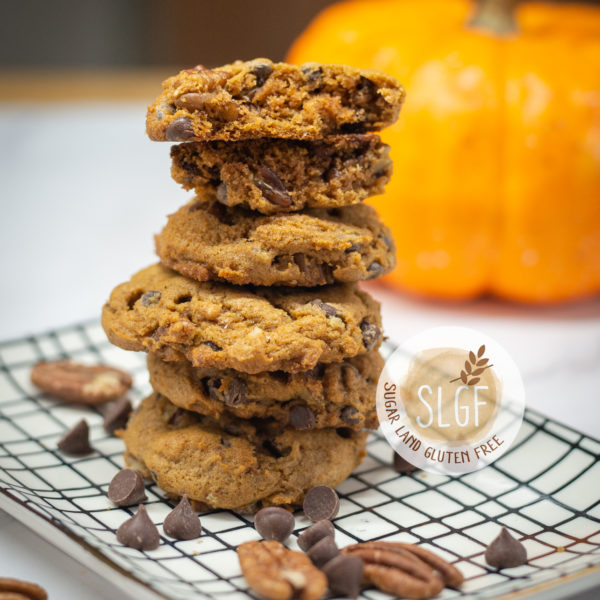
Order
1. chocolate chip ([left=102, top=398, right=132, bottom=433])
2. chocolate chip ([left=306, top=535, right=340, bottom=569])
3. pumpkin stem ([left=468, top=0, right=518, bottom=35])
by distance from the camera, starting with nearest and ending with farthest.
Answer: chocolate chip ([left=306, top=535, right=340, bottom=569])
chocolate chip ([left=102, top=398, right=132, bottom=433])
pumpkin stem ([left=468, top=0, right=518, bottom=35])

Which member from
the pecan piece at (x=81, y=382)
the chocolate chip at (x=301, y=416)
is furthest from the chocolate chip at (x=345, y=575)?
the pecan piece at (x=81, y=382)

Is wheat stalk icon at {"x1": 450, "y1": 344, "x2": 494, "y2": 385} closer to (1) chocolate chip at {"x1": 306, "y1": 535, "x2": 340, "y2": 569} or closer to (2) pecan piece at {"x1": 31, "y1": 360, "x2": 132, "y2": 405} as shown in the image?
(1) chocolate chip at {"x1": 306, "y1": 535, "x2": 340, "y2": 569}

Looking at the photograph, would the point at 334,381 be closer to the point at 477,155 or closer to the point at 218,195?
the point at 218,195

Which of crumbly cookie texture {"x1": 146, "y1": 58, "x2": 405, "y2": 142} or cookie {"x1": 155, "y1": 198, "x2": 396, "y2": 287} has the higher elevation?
crumbly cookie texture {"x1": 146, "y1": 58, "x2": 405, "y2": 142}

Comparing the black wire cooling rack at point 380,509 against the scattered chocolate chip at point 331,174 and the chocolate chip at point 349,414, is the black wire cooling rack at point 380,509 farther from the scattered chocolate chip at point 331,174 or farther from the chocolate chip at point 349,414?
the scattered chocolate chip at point 331,174

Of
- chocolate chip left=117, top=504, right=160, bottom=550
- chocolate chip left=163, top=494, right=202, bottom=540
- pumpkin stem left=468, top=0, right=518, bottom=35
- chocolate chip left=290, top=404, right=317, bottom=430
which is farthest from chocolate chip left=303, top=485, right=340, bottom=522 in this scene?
pumpkin stem left=468, top=0, right=518, bottom=35
